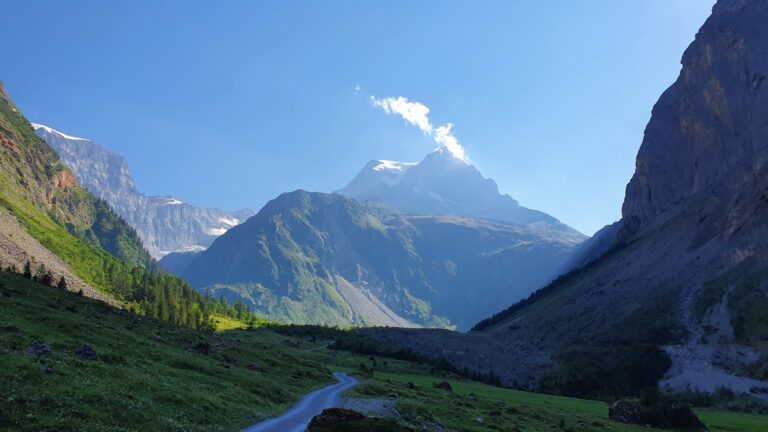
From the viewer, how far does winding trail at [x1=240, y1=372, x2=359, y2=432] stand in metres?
36.4

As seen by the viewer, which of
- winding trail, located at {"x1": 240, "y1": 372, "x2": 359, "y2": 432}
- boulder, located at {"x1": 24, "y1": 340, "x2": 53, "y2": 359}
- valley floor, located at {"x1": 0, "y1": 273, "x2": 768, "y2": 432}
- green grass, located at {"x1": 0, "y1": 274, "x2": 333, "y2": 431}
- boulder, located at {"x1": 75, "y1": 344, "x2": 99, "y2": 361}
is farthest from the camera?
boulder, located at {"x1": 75, "y1": 344, "x2": 99, "y2": 361}

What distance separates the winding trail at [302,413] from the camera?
36375mm

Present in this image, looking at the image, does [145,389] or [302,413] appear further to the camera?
[302,413]

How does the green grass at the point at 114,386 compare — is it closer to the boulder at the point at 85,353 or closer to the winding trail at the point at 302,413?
the boulder at the point at 85,353

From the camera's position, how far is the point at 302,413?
46.5m

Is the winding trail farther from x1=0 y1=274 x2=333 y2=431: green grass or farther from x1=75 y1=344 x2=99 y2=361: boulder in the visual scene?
x1=75 y1=344 x2=99 y2=361: boulder

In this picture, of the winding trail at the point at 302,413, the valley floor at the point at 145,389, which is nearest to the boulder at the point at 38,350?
the valley floor at the point at 145,389

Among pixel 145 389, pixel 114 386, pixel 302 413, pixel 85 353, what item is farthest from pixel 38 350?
pixel 302 413

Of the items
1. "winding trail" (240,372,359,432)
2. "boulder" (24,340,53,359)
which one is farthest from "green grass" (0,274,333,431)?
"winding trail" (240,372,359,432)

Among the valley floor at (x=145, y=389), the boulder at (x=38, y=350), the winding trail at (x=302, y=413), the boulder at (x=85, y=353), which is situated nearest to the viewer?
the valley floor at (x=145, y=389)

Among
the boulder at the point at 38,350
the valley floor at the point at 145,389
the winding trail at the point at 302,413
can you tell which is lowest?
the winding trail at the point at 302,413

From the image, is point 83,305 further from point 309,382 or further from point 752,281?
point 752,281

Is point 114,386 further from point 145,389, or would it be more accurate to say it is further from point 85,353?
point 85,353

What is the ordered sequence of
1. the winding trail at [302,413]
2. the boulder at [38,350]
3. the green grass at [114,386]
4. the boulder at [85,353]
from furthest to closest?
the boulder at [85,353] < the boulder at [38,350] < the winding trail at [302,413] < the green grass at [114,386]
